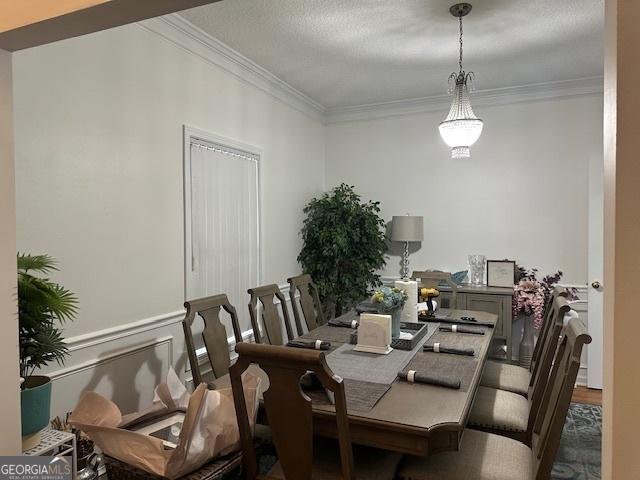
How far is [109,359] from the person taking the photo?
7.97 ft

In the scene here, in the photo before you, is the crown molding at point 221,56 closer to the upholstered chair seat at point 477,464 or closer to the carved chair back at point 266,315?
the carved chair back at point 266,315

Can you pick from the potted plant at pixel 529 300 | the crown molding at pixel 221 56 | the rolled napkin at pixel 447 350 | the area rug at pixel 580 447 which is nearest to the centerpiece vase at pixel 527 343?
the potted plant at pixel 529 300

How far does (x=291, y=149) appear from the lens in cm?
440

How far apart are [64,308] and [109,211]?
116 centimetres

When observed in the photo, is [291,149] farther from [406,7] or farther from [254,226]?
[406,7]

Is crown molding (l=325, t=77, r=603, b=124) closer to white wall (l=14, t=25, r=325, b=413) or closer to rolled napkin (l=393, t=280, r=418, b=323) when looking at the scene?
white wall (l=14, t=25, r=325, b=413)

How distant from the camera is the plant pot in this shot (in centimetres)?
138

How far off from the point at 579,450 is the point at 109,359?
291cm

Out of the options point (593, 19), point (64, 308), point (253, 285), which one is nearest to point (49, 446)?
point (64, 308)

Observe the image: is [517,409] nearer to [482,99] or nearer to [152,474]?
[152,474]

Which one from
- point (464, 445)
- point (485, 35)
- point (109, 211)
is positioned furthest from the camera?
point (485, 35)

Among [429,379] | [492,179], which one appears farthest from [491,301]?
[429,379]

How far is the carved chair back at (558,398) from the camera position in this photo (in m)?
1.52

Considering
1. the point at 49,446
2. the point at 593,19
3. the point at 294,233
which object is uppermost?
the point at 593,19
